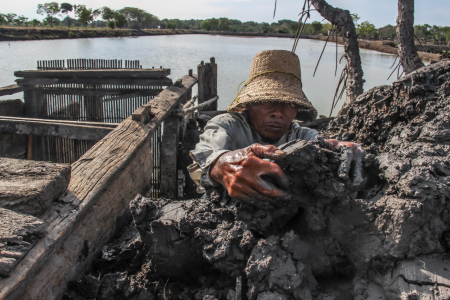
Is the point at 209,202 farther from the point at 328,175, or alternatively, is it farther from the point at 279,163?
the point at 328,175

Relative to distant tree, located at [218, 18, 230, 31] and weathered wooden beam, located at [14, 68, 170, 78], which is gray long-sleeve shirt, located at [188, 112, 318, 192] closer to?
weathered wooden beam, located at [14, 68, 170, 78]

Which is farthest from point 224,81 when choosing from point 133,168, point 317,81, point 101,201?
point 101,201

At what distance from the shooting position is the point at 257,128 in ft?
7.91

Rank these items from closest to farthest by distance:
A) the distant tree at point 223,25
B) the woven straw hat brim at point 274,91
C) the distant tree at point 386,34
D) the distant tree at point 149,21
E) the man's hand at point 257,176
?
the man's hand at point 257,176 → the woven straw hat brim at point 274,91 → the distant tree at point 386,34 → the distant tree at point 223,25 → the distant tree at point 149,21

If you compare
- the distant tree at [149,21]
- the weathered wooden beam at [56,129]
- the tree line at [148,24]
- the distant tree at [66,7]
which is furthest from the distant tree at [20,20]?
the weathered wooden beam at [56,129]

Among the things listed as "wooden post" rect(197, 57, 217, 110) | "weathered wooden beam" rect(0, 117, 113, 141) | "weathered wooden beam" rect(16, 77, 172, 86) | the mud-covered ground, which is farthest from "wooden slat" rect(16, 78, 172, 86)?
the mud-covered ground

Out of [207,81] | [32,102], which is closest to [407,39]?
[207,81]

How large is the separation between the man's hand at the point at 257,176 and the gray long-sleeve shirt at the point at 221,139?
0.24m

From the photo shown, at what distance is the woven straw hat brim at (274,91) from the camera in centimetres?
218

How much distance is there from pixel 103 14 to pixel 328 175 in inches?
3197

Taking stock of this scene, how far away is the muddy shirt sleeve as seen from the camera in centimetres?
185

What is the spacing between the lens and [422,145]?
1.72 m

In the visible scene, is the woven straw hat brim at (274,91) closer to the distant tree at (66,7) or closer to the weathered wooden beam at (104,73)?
the weathered wooden beam at (104,73)

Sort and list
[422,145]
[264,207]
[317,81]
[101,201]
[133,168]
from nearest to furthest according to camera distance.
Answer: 1. [264,207]
2. [422,145]
3. [101,201]
4. [133,168]
5. [317,81]
